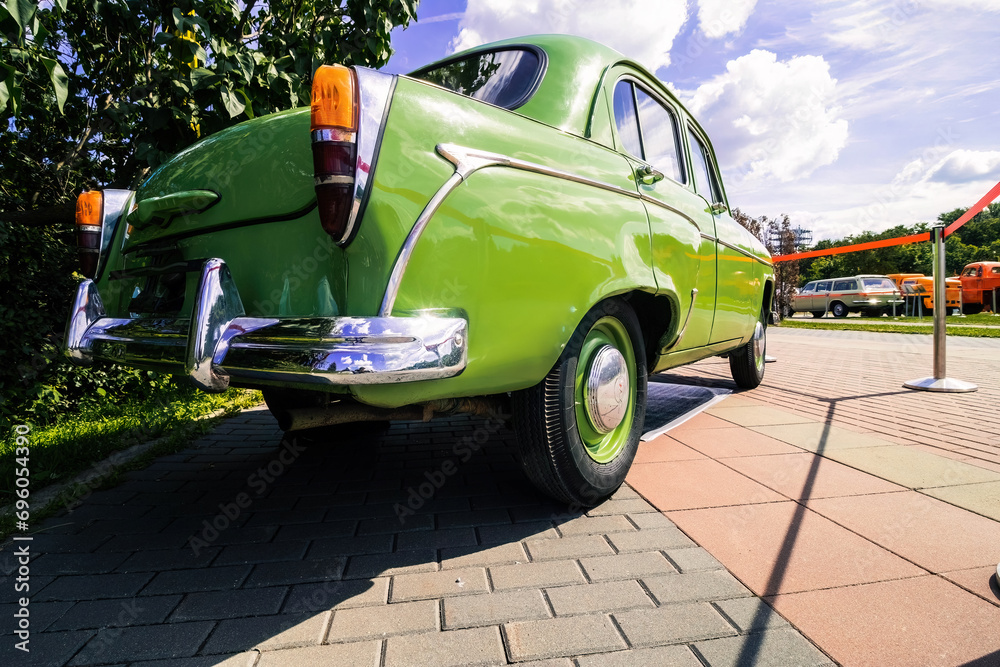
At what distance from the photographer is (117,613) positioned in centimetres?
159

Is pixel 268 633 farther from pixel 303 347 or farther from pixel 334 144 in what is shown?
pixel 334 144

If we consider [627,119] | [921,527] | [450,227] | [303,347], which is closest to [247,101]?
[627,119]

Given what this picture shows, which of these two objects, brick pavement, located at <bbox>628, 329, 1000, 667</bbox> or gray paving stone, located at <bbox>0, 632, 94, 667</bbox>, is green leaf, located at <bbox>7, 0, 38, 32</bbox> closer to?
gray paving stone, located at <bbox>0, 632, 94, 667</bbox>

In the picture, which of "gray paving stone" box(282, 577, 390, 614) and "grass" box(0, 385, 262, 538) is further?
"grass" box(0, 385, 262, 538)

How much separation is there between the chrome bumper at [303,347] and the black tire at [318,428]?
1.72 ft

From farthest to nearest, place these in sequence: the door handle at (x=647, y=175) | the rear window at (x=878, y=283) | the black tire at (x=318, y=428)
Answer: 1. the rear window at (x=878, y=283)
2. the door handle at (x=647, y=175)
3. the black tire at (x=318, y=428)

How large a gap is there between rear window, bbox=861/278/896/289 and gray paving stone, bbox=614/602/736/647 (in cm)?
2535

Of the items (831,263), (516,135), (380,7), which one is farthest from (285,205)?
(831,263)

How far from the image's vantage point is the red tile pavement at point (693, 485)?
2.37 meters

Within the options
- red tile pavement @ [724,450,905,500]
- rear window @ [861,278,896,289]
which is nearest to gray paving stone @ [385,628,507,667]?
red tile pavement @ [724,450,905,500]

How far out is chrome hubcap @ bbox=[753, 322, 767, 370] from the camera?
509 cm

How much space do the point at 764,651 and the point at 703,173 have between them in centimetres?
324

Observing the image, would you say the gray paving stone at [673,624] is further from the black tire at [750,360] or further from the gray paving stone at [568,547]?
the black tire at [750,360]

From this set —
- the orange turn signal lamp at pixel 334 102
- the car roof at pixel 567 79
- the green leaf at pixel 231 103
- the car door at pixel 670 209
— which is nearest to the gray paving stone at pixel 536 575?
the car door at pixel 670 209
